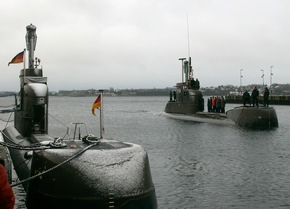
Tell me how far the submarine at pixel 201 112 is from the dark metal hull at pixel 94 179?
24.7 meters

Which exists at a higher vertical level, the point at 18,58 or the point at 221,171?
the point at 18,58

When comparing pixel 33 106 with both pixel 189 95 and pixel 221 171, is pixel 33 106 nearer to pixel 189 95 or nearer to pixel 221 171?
pixel 221 171

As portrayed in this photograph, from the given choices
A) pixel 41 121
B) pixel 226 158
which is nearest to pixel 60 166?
pixel 41 121

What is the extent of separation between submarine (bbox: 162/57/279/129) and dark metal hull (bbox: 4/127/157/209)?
81.0ft

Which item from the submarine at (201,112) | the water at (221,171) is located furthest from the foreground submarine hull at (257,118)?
the water at (221,171)

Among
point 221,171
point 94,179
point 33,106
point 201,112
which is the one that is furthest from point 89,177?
point 201,112

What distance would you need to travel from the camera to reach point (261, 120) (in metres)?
31.7

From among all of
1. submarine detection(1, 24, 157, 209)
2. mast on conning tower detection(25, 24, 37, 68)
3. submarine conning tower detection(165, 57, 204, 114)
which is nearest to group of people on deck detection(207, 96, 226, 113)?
submarine conning tower detection(165, 57, 204, 114)

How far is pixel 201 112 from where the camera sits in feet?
130

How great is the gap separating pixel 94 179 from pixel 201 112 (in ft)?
105

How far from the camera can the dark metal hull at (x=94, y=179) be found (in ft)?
26.7

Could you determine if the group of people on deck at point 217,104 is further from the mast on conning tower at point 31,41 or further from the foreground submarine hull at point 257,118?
the mast on conning tower at point 31,41

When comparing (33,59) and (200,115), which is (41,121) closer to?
(33,59)

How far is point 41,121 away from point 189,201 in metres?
6.21
